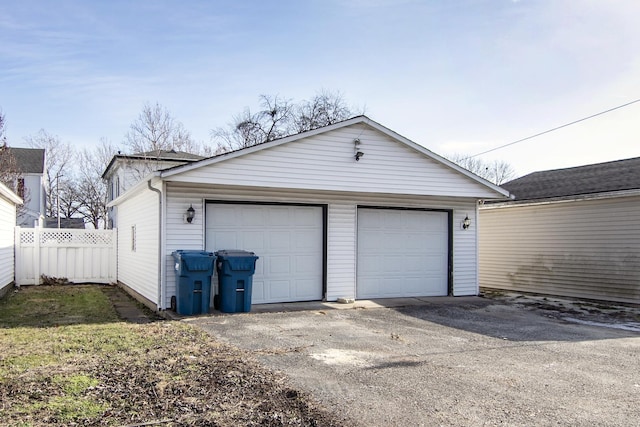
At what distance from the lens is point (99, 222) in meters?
36.9

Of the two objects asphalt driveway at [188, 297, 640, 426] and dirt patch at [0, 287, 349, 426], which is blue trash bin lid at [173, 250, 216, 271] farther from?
dirt patch at [0, 287, 349, 426]

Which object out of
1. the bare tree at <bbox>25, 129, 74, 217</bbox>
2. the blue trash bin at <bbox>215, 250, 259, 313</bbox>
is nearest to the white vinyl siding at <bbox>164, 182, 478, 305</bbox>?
the blue trash bin at <bbox>215, 250, 259, 313</bbox>

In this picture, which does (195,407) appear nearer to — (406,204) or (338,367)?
(338,367)

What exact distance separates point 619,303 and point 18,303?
13558 mm

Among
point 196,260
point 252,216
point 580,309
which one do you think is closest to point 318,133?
point 252,216

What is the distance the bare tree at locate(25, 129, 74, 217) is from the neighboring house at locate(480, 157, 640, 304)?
32.2 meters

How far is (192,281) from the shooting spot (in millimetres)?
8711

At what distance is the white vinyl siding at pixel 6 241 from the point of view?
1166cm

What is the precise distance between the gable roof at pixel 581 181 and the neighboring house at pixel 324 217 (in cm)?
271

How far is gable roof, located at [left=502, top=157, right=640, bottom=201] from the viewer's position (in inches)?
480

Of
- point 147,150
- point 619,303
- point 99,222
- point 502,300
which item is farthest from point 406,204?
point 99,222

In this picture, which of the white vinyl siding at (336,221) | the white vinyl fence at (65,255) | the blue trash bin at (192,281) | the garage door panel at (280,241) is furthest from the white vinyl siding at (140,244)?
the garage door panel at (280,241)

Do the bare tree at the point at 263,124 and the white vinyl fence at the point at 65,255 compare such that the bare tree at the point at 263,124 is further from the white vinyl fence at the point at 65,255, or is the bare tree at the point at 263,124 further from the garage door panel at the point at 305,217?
the garage door panel at the point at 305,217

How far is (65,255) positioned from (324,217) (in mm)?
8401
